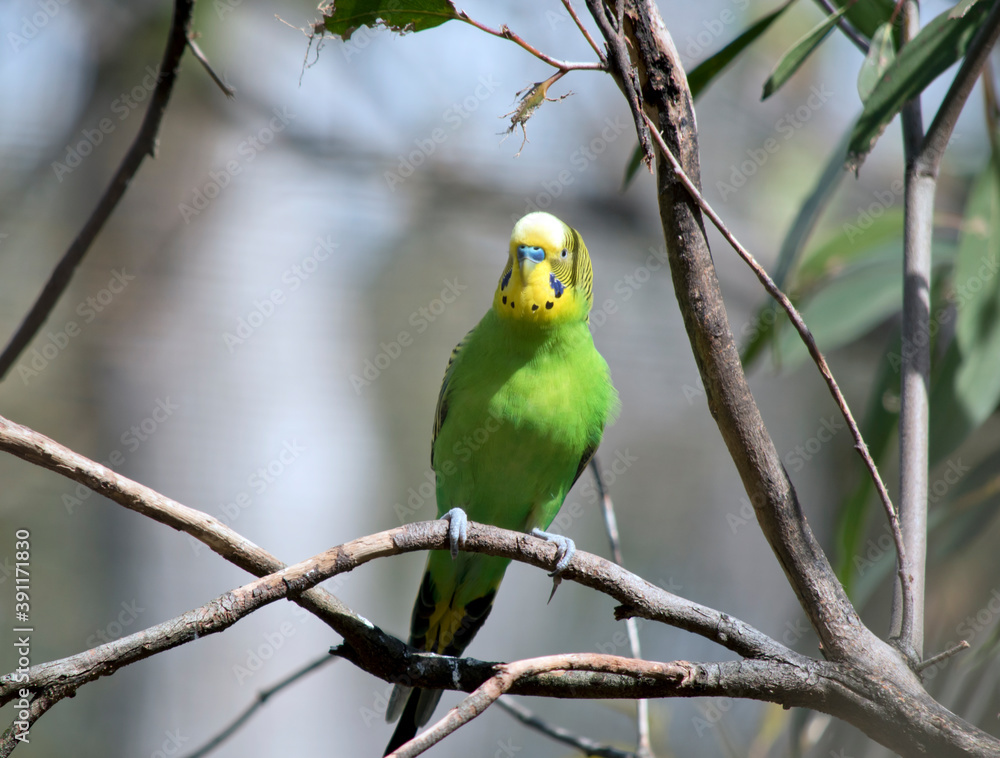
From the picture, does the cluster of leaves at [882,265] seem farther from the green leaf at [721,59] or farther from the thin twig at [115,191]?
the thin twig at [115,191]

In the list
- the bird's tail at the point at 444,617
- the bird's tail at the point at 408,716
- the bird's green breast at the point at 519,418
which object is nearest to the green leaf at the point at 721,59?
the bird's green breast at the point at 519,418

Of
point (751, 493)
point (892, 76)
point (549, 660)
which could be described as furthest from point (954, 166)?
point (549, 660)

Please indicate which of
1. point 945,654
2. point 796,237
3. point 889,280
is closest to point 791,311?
point 945,654

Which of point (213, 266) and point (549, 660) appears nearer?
point (549, 660)

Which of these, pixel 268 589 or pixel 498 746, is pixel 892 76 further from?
pixel 498 746

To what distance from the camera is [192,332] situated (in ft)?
17.1

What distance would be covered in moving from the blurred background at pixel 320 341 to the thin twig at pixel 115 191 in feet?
9.23

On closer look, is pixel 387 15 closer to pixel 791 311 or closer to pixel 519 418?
pixel 791 311

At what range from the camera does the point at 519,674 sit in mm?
1142

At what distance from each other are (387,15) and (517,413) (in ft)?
3.74

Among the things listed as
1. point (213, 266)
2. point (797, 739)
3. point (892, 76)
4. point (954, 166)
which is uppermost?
point (213, 266)

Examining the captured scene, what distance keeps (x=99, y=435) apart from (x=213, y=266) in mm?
1365

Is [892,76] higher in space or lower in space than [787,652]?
higher

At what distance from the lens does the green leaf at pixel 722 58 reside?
2.04 meters
